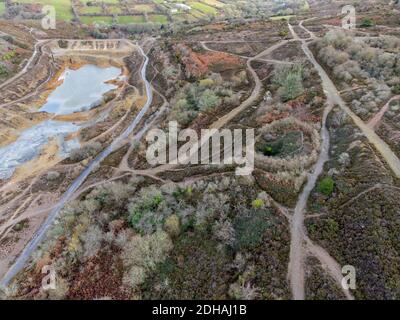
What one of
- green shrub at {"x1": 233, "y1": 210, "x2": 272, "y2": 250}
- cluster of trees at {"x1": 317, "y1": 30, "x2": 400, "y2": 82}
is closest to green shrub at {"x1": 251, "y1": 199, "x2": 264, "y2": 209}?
green shrub at {"x1": 233, "y1": 210, "x2": 272, "y2": 250}

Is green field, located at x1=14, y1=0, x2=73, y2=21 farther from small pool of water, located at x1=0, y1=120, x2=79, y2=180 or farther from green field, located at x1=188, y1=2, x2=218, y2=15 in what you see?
small pool of water, located at x1=0, y1=120, x2=79, y2=180

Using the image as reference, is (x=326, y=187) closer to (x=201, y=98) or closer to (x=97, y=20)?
(x=201, y=98)

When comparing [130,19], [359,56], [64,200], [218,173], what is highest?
[130,19]

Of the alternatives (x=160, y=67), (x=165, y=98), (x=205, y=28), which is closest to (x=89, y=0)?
(x=205, y=28)

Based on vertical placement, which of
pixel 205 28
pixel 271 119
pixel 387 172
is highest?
pixel 205 28

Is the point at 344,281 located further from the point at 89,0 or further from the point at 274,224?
the point at 89,0

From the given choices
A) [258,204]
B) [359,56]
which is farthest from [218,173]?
[359,56]
